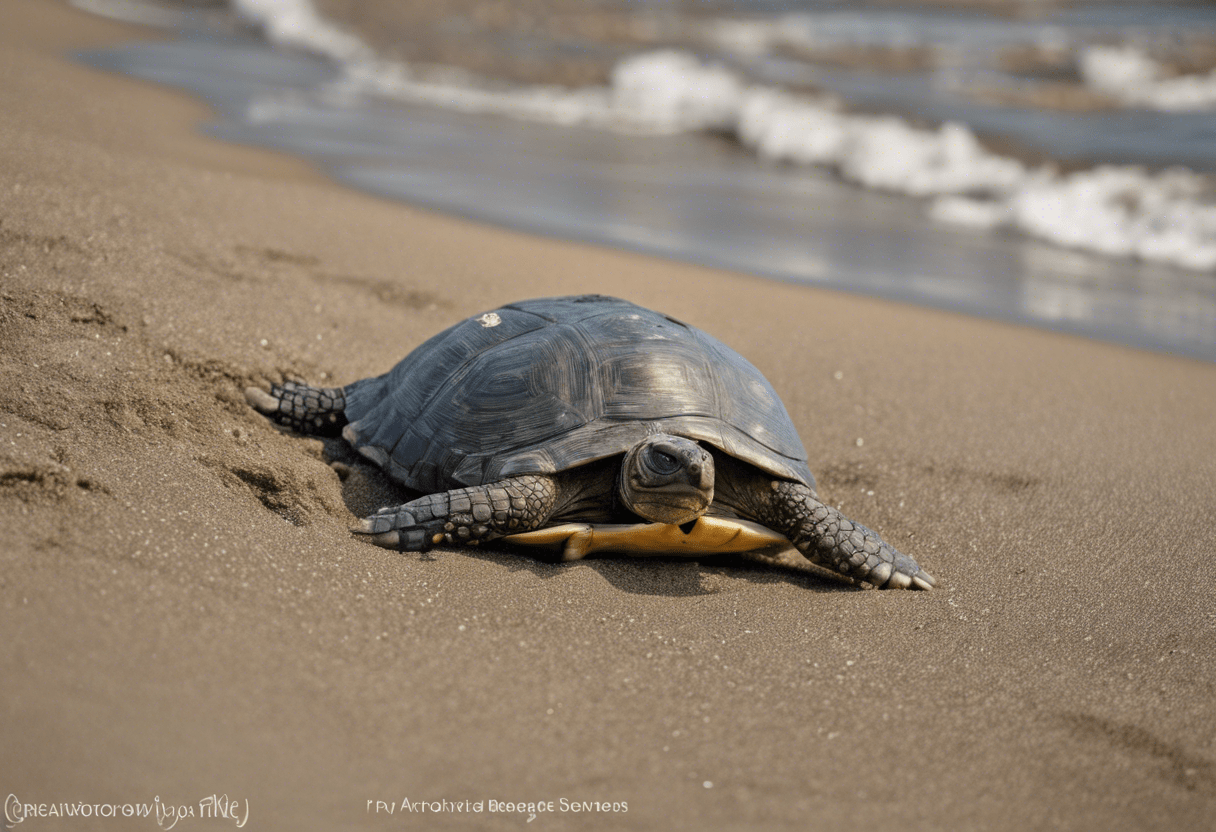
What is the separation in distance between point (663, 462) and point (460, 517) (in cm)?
67

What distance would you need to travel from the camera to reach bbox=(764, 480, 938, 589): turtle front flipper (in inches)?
125

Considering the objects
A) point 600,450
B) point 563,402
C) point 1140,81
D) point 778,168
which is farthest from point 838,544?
point 1140,81

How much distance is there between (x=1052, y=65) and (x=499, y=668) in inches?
589

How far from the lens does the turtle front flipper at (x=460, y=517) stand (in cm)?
301

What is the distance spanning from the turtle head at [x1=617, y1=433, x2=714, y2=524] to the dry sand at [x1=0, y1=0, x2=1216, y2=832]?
264mm

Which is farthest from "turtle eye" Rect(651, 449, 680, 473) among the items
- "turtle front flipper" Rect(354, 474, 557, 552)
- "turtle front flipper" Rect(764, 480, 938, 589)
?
"turtle front flipper" Rect(764, 480, 938, 589)

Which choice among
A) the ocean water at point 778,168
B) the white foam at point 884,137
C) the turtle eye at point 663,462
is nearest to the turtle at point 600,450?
the turtle eye at point 663,462

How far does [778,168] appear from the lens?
10164 mm

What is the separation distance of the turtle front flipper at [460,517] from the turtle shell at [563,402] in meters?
0.12

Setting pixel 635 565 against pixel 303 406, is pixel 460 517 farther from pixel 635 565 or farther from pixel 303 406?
pixel 303 406

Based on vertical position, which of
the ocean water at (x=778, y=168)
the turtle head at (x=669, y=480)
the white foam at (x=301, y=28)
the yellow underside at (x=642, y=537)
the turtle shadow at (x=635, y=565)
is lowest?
the turtle shadow at (x=635, y=565)

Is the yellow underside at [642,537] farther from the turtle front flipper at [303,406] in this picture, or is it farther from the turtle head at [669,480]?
the turtle front flipper at [303,406]

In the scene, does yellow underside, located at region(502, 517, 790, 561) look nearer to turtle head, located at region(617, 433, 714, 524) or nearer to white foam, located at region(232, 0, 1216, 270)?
turtle head, located at region(617, 433, 714, 524)

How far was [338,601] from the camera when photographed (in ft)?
8.41
